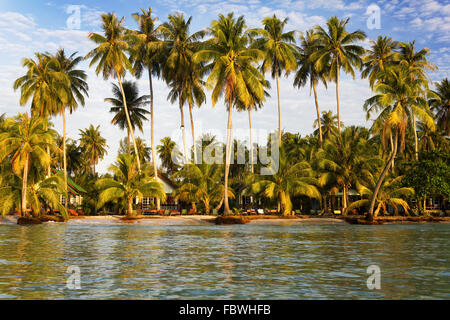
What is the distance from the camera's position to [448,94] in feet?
195

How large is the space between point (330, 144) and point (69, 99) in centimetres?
2672

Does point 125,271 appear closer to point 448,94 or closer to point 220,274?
point 220,274

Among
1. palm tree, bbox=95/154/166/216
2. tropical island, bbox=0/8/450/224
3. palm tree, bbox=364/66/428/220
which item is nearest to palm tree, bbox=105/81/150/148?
tropical island, bbox=0/8/450/224

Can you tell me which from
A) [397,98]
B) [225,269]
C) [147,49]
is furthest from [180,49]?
[225,269]

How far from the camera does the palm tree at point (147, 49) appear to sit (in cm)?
5228

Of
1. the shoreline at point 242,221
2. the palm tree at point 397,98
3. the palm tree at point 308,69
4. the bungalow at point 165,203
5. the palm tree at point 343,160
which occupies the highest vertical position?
the palm tree at point 308,69

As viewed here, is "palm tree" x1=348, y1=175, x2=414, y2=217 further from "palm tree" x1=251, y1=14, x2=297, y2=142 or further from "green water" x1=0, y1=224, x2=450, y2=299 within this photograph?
"green water" x1=0, y1=224, x2=450, y2=299

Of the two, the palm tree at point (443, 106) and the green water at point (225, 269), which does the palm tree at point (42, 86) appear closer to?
the green water at point (225, 269)

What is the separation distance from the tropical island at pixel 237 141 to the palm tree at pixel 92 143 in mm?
17520

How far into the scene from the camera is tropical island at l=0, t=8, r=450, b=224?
39938 mm

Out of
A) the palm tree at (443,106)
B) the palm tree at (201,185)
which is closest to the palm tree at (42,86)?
the palm tree at (201,185)

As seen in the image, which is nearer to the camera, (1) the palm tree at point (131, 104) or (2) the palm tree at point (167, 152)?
(1) the palm tree at point (131, 104)

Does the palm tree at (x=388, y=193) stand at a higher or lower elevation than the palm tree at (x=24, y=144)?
lower

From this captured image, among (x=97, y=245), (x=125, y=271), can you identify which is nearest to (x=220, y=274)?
(x=125, y=271)
